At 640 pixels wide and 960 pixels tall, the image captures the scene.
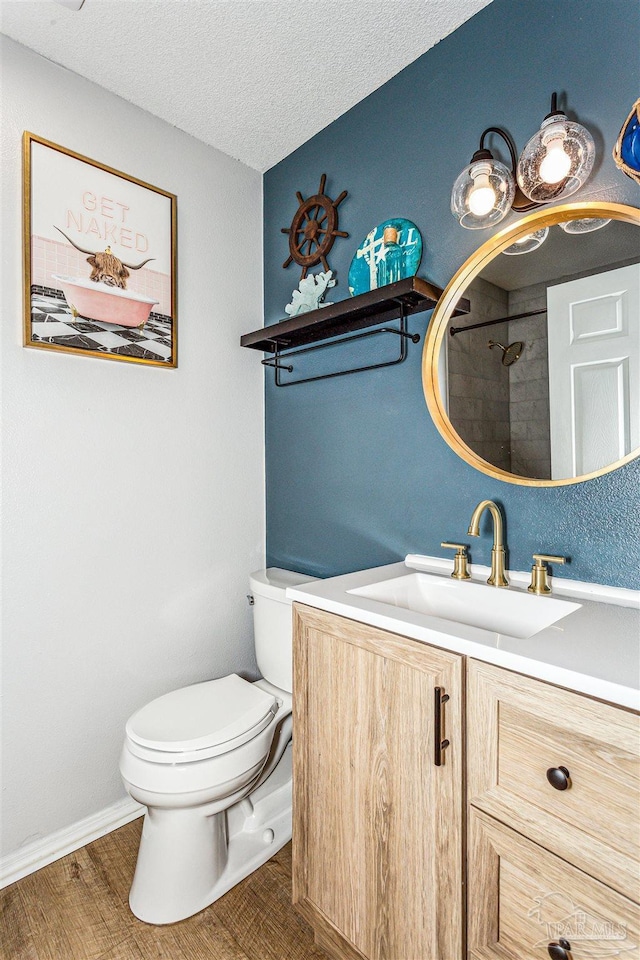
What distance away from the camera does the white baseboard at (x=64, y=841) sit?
1454 mm

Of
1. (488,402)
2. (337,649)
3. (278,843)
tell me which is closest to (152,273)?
(488,402)

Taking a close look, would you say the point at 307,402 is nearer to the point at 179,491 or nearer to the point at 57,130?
the point at 179,491

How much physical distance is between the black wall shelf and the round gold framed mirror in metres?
0.08

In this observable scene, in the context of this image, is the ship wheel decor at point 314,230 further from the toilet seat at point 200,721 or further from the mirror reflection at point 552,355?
the toilet seat at point 200,721

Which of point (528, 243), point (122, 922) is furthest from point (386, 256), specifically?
point (122, 922)

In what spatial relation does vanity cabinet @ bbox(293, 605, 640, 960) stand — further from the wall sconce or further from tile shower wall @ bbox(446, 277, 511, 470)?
the wall sconce

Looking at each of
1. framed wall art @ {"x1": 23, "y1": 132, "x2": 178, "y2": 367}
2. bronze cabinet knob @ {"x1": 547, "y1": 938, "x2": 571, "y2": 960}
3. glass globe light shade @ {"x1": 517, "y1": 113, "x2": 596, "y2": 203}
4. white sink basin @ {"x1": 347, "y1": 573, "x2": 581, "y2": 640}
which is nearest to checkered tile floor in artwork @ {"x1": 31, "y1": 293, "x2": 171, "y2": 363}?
framed wall art @ {"x1": 23, "y1": 132, "x2": 178, "y2": 367}

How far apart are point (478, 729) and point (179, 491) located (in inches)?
51.2

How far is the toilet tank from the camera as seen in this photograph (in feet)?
5.46

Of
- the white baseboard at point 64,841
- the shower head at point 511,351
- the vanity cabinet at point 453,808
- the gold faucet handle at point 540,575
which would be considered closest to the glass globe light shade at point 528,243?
the shower head at point 511,351

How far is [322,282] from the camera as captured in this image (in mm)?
1771

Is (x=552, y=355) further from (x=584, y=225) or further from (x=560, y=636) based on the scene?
(x=560, y=636)

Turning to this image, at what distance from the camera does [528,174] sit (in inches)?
47.6

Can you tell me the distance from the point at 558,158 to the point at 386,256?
21.6 inches
